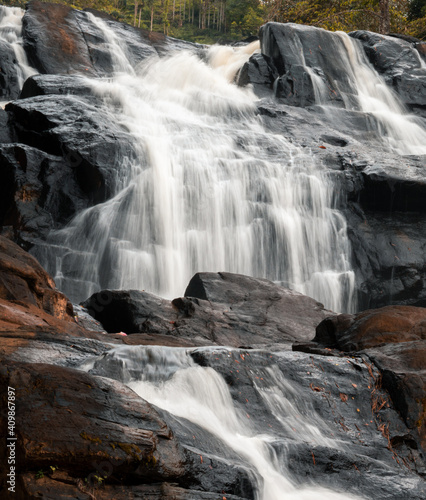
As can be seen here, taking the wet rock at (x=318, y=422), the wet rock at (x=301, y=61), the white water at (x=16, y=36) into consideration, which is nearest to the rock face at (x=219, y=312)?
the wet rock at (x=318, y=422)

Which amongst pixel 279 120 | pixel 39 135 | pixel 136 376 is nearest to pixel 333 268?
pixel 279 120

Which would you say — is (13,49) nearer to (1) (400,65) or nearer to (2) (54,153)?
(2) (54,153)

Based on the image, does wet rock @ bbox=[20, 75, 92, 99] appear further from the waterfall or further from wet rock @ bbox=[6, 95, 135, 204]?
wet rock @ bbox=[6, 95, 135, 204]

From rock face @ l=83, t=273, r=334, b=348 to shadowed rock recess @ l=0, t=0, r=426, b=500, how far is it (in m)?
0.03

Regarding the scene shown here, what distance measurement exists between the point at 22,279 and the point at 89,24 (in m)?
14.5

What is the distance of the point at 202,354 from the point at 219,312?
3.74 metres

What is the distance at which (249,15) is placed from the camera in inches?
1612

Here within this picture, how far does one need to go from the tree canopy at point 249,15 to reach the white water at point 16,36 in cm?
1291

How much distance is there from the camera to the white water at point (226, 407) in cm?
430

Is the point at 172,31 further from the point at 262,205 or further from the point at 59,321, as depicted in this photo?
the point at 59,321

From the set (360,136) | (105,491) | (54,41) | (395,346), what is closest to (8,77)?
(54,41)

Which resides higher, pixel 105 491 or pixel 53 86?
pixel 53 86

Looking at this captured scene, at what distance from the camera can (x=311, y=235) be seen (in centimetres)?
1299

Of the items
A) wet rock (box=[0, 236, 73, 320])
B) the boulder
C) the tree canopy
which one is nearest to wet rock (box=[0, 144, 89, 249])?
the boulder
